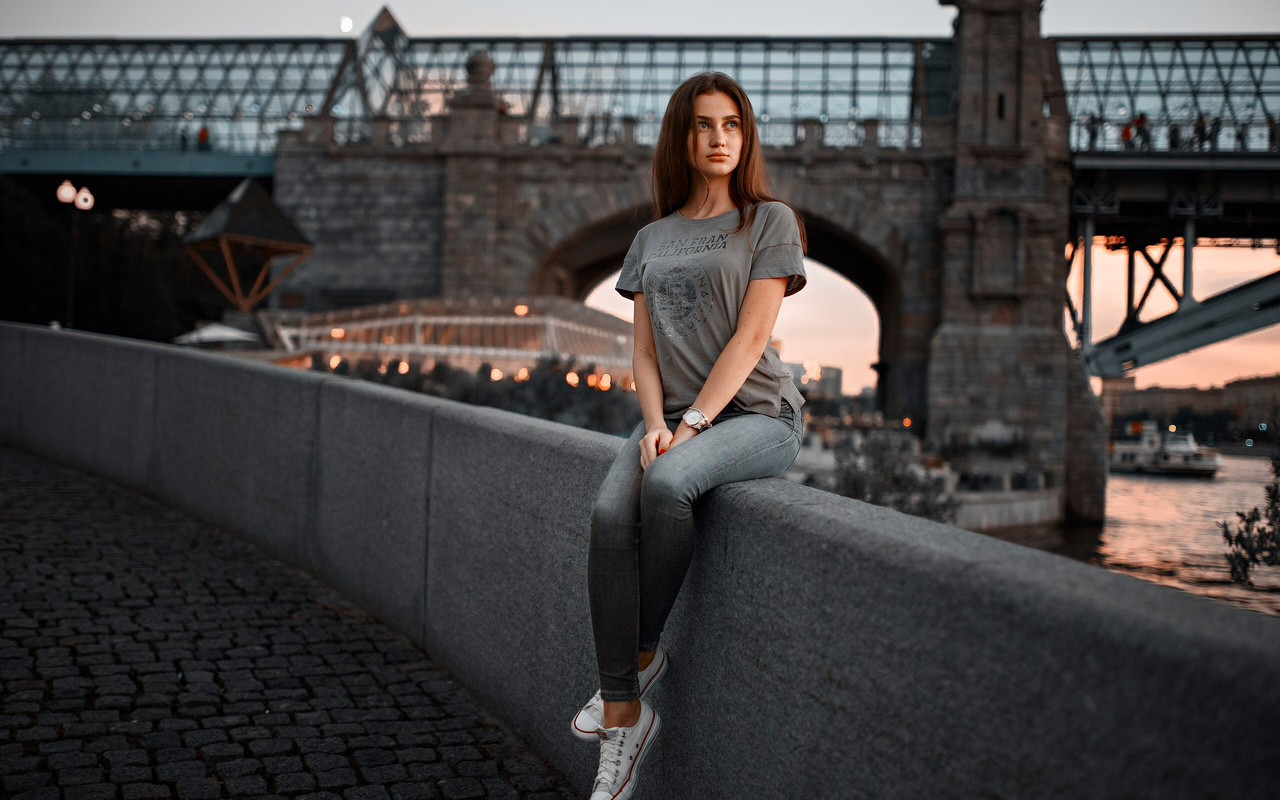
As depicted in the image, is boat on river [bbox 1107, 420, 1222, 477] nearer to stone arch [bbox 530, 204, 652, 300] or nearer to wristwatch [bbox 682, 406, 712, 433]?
stone arch [bbox 530, 204, 652, 300]

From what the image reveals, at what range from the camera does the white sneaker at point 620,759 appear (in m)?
2.01

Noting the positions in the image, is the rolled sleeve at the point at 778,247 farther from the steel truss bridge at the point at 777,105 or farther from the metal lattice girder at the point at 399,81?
the metal lattice girder at the point at 399,81

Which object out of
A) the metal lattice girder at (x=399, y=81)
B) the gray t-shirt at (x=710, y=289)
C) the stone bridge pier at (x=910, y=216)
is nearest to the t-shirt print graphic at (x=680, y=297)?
the gray t-shirt at (x=710, y=289)

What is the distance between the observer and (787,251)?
2230 millimetres

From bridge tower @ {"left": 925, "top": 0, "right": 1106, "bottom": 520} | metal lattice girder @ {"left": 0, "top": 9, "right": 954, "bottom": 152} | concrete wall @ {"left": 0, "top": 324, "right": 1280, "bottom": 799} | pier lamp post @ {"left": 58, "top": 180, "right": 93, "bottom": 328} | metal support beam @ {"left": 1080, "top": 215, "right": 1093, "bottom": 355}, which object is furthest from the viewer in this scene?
metal lattice girder @ {"left": 0, "top": 9, "right": 954, "bottom": 152}

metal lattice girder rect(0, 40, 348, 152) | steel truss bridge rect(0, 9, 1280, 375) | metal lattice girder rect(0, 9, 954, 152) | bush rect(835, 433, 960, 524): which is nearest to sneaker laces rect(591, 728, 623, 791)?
bush rect(835, 433, 960, 524)

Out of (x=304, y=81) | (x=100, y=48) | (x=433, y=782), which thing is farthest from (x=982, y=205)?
(x=100, y=48)

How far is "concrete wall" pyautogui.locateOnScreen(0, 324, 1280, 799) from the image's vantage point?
3.25 ft

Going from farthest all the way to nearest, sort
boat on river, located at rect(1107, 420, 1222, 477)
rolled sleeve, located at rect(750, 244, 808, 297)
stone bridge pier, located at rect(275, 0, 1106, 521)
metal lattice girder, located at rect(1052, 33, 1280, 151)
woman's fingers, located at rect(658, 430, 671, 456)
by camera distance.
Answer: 1. metal lattice girder, located at rect(1052, 33, 1280, 151)
2. boat on river, located at rect(1107, 420, 1222, 477)
3. stone bridge pier, located at rect(275, 0, 1106, 521)
4. rolled sleeve, located at rect(750, 244, 808, 297)
5. woman's fingers, located at rect(658, 430, 671, 456)

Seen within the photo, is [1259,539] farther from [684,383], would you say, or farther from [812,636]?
[812,636]

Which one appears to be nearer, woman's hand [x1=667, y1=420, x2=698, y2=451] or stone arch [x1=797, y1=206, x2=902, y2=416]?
woman's hand [x1=667, y1=420, x2=698, y2=451]

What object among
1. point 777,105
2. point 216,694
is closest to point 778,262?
point 216,694

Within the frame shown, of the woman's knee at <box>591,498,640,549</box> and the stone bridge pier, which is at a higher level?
the stone bridge pier

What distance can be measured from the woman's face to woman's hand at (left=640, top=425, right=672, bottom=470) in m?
0.77
